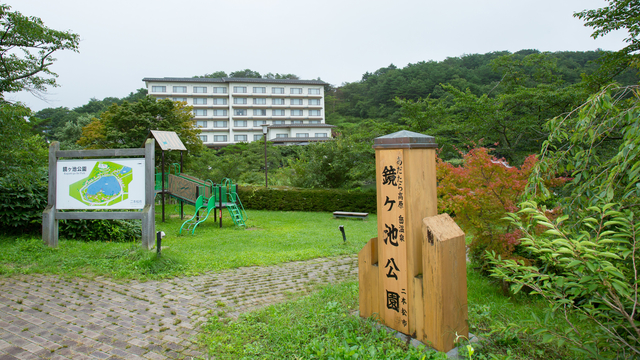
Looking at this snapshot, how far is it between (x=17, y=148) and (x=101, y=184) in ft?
4.70

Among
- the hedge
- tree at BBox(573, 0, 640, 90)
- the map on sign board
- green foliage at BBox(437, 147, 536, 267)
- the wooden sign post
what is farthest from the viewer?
the hedge

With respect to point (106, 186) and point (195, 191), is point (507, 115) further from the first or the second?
point (106, 186)

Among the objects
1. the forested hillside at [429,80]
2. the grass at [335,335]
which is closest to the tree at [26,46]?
the grass at [335,335]

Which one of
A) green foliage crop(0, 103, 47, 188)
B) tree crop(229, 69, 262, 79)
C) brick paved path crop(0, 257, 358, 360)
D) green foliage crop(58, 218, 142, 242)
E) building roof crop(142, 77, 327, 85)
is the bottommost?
brick paved path crop(0, 257, 358, 360)

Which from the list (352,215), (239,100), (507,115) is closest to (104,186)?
(352,215)

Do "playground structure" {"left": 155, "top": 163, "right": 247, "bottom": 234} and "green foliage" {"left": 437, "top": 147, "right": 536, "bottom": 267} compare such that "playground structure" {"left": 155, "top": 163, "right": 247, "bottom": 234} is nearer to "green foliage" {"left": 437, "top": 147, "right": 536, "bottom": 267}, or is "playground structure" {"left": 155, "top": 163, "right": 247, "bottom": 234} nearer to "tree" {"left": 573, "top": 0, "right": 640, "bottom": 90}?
"green foliage" {"left": 437, "top": 147, "right": 536, "bottom": 267}

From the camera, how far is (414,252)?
317cm

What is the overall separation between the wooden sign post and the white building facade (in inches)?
1790

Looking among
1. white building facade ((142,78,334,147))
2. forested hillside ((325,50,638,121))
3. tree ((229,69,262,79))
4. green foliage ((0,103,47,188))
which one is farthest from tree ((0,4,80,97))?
tree ((229,69,262,79))

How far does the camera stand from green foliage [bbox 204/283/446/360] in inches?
119

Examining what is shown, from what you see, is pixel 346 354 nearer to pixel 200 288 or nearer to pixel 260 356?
pixel 260 356

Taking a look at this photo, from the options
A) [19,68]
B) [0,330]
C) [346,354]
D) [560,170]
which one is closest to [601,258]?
[560,170]

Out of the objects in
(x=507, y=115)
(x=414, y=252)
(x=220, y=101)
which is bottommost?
(x=414, y=252)

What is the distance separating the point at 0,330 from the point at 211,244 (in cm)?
519
